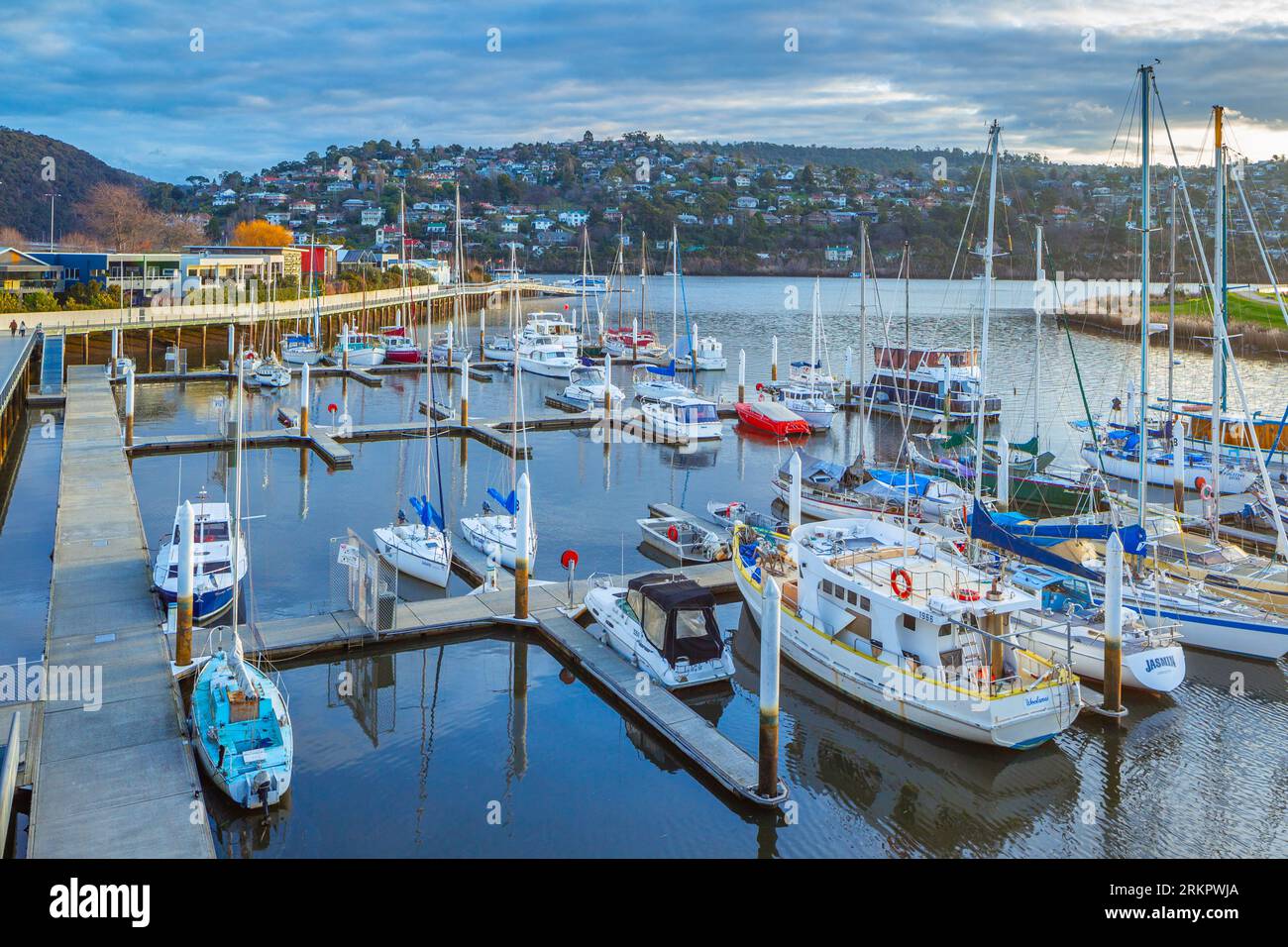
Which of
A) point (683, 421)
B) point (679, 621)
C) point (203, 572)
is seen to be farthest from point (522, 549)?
point (683, 421)

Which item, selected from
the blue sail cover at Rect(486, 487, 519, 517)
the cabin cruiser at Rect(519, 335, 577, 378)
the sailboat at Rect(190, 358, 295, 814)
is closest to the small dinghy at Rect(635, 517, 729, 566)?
the blue sail cover at Rect(486, 487, 519, 517)

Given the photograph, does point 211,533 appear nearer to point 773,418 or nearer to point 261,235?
point 773,418

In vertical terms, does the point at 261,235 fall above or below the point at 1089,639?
above

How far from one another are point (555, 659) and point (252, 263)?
263 feet

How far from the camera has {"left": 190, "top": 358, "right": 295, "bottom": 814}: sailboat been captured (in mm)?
14703

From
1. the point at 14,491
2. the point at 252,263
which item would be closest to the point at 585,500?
the point at 14,491

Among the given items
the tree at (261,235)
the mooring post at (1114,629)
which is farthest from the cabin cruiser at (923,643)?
the tree at (261,235)

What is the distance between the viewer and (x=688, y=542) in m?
27.3

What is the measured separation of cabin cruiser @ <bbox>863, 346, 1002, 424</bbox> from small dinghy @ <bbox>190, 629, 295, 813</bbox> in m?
36.0

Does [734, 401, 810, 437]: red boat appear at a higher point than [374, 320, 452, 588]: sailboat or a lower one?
higher

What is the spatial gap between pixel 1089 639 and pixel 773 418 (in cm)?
2803

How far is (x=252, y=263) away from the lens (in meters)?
91.1

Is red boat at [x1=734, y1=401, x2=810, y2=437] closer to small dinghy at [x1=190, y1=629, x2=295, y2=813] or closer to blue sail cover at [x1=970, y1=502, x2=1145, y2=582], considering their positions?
blue sail cover at [x1=970, y1=502, x2=1145, y2=582]

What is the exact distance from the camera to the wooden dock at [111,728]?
42.5 feet
